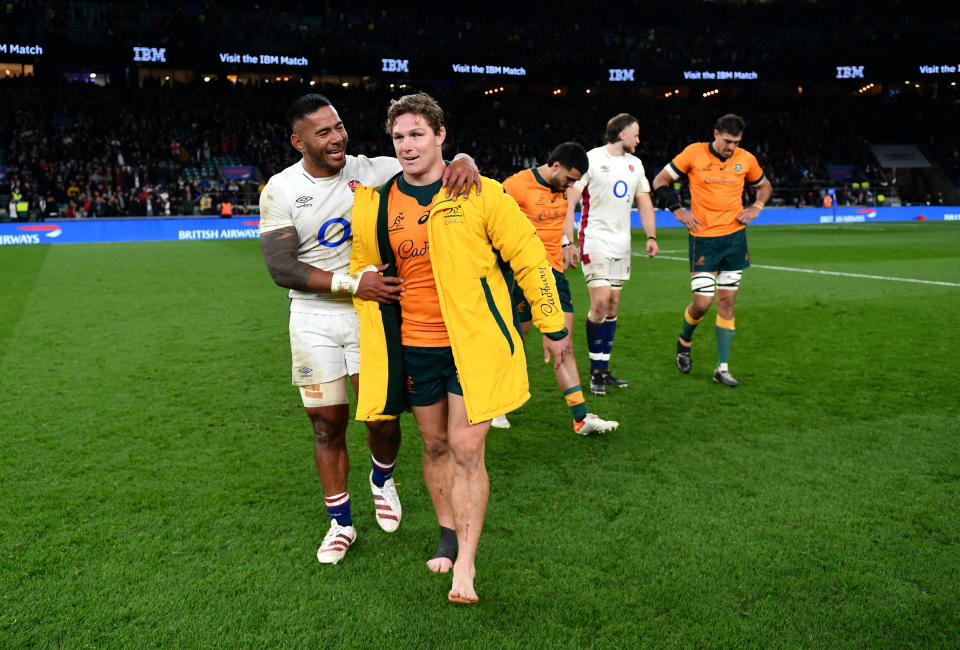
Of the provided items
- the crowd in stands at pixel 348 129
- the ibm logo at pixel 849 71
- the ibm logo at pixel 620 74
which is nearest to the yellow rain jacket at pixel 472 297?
the crowd in stands at pixel 348 129

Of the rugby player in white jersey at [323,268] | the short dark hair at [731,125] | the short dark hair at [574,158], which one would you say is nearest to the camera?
the rugby player in white jersey at [323,268]

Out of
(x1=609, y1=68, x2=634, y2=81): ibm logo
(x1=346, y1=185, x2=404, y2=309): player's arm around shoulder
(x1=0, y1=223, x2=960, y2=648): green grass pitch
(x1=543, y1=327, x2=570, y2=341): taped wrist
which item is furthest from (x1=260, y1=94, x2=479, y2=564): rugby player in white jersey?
(x1=609, y1=68, x2=634, y2=81): ibm logo

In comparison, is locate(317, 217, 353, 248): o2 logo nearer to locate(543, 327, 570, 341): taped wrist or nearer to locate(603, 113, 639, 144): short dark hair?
locate(543, 327, 570, 341): taped wrist

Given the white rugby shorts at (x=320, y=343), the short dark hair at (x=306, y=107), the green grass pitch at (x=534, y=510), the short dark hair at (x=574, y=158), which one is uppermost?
the short dark hair at (x=306, y=107)

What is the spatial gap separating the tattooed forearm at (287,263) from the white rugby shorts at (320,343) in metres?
0.24

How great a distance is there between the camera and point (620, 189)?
6598 millimetres

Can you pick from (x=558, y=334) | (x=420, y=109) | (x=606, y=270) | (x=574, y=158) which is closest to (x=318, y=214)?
(x=420, y=109)

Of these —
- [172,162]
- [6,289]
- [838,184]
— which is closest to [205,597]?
[6,289]

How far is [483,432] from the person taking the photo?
3.23 meters

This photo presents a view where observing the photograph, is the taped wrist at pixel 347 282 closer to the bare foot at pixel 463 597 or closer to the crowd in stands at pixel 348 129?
the bare foot at pixel 463 597

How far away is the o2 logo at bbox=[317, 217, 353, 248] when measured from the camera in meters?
3.67

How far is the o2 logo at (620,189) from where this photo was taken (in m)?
6.59

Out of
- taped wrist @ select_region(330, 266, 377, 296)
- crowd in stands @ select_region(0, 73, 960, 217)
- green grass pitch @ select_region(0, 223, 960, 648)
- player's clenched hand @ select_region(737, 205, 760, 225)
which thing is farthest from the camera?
crowd in stands @ select_region(0, 73, 960, 217)

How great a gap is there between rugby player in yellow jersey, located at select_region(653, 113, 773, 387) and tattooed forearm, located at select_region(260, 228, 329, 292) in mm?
4309
